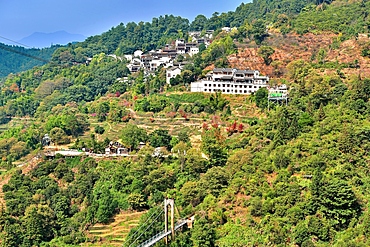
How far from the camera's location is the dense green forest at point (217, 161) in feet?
52.0

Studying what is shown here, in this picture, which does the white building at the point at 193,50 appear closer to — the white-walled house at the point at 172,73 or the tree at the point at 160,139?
the white-walled house at the point at 172,73

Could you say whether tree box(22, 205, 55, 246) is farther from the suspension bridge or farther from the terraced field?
the suspension bridge

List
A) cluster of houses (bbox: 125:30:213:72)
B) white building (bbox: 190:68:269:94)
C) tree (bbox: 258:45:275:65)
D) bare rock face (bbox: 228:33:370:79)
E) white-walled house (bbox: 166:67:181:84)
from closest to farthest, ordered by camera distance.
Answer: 1. white building (bbox: 190:68:269:94)
2. bare rock face (bbox: 228:33:370:79)
3. tree (bbox: 258:45:275:65)
4. white-walled house (bbox: 166:67:181:84)
5. cluster of houses (bbox: 125:30:213:72)

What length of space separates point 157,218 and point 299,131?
7937mm

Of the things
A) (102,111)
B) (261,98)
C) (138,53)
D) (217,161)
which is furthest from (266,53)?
(138,53)

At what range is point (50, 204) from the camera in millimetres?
20844

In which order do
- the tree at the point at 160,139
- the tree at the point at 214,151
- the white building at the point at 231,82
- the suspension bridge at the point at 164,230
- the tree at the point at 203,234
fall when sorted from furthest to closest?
the white building at the point at 231,82
the tree at the point at 160,139
the tree at the point at 214,151
the suspension bridge at the point at 164,230
the tree at the point at 203,234

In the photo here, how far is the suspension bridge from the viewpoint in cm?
1647

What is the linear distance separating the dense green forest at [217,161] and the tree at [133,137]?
0.06 meters

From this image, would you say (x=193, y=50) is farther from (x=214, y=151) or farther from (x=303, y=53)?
(x=214, y=151)

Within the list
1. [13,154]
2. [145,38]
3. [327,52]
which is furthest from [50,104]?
[327,52]

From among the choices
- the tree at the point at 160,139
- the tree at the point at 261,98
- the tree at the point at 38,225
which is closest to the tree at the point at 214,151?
the tree at the point at 160,139

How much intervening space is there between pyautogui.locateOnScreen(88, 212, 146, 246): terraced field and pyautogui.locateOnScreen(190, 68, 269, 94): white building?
492 inches

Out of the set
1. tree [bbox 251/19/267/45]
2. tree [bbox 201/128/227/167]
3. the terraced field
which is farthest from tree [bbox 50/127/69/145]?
tree [bbox 251/19/267/45]
